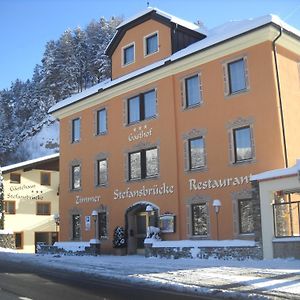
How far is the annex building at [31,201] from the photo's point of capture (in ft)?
137

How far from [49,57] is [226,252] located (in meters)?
71.8

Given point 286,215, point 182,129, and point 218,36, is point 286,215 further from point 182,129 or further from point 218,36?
point 218,36

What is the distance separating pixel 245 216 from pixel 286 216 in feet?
8.44

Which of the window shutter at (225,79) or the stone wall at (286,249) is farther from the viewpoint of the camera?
the window shutter at (225,79)

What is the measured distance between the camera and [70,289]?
41.5 feet

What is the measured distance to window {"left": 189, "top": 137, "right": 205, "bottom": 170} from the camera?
24073 mm

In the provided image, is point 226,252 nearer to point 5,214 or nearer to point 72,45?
point 5,214

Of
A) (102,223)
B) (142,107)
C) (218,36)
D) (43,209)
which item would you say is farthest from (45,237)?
(218,36)

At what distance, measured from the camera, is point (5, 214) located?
41.3 m

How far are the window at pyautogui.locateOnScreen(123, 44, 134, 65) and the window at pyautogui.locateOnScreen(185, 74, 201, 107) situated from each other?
5096 millimetres

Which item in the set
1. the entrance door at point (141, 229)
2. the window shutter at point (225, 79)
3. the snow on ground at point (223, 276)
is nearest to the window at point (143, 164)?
the entrance door at point (141, 229)

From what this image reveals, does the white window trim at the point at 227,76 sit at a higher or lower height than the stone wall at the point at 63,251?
higher

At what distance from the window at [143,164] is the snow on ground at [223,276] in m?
→ 7.83

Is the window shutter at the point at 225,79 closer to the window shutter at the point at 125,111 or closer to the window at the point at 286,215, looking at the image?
the window at the point at 286,215
